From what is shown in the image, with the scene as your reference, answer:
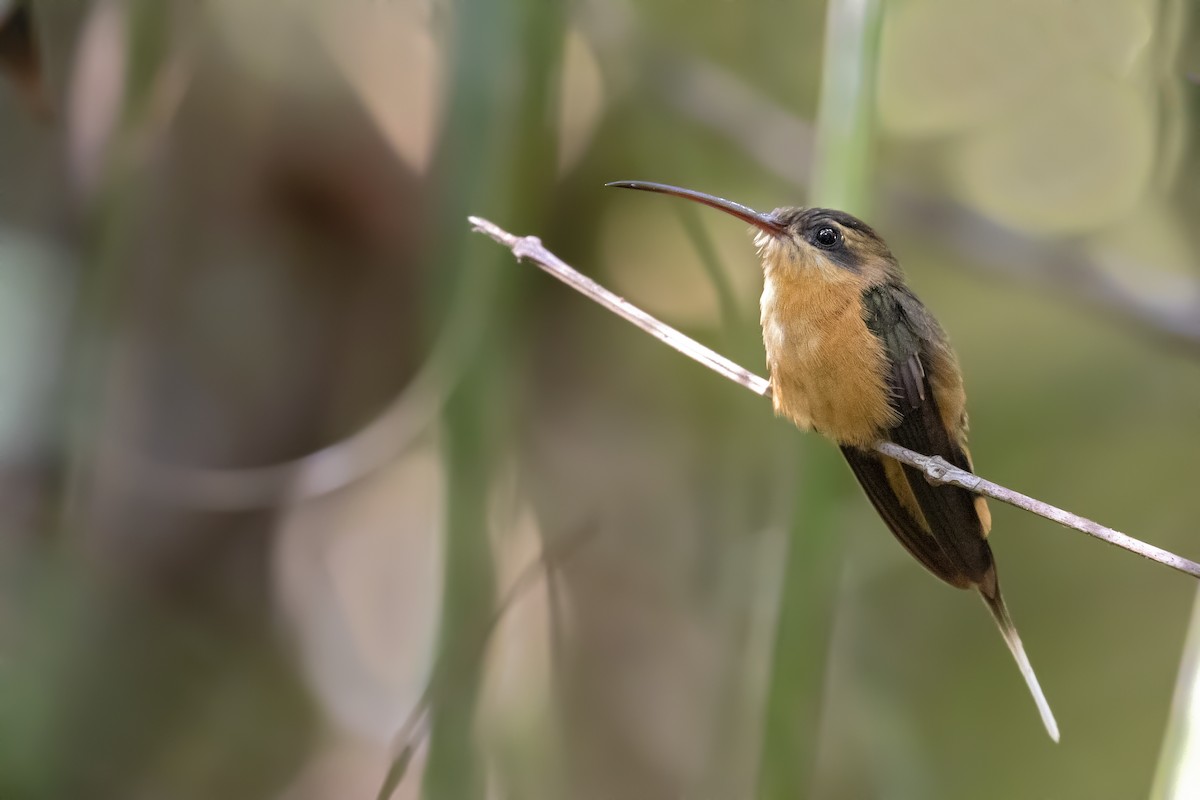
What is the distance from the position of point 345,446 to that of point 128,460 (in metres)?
0.34

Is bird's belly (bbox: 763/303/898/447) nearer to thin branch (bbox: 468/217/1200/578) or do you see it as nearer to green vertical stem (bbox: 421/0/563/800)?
thin branch (bbox: 468/217/1200/578)

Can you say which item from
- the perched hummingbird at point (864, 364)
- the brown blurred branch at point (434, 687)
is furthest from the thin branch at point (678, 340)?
the brown blurred branch at point (434, 687)

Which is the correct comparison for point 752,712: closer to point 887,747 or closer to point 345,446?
point 887,747

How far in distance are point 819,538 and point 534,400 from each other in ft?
2.26

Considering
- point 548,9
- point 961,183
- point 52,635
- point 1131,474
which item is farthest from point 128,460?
point 1131,474

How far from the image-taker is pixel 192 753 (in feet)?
4.21

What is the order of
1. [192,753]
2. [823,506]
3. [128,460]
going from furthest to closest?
[128,460] → [192,753] → [823,506]

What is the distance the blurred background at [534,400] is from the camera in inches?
42.3

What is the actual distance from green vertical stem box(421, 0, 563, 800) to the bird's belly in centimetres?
32

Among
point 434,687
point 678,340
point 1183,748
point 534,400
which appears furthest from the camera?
point 534,400

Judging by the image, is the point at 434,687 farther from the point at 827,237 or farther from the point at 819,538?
the point at 827,237

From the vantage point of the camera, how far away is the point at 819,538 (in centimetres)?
83

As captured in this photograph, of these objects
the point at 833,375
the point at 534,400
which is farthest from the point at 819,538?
the point at 534,400

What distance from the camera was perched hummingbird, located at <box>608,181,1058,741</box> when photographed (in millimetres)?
883
